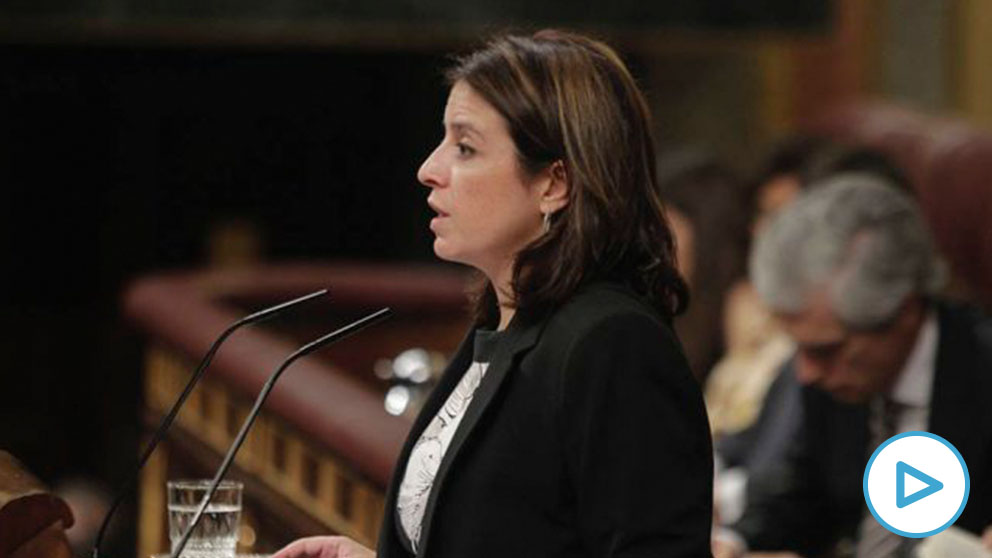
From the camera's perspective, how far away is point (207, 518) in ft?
6.92

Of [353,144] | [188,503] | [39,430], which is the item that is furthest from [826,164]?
[39,430]

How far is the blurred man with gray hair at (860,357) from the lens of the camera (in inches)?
148

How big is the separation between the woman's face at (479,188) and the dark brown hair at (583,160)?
0.05ft

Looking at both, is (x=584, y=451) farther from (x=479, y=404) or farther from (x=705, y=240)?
(x=705, y=240)

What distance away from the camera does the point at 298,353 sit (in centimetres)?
204

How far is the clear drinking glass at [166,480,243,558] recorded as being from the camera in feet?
6.93

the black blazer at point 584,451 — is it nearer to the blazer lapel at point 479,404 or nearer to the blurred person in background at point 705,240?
the blazer lapel at point 479,404

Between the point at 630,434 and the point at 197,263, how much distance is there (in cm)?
823

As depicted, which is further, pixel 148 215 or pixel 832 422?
pixel 148 215

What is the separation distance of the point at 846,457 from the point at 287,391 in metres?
1.10

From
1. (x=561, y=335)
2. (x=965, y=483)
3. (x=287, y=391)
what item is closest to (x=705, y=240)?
(x=287, y=391)

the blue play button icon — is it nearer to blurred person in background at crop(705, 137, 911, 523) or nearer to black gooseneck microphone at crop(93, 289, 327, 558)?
blurred person in background at crop(705, 137, 911, 523)

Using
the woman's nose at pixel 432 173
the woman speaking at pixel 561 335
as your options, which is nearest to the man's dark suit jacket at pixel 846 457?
the woman speaking at pixel 561 335

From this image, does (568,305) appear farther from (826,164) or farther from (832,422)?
(826,164)
